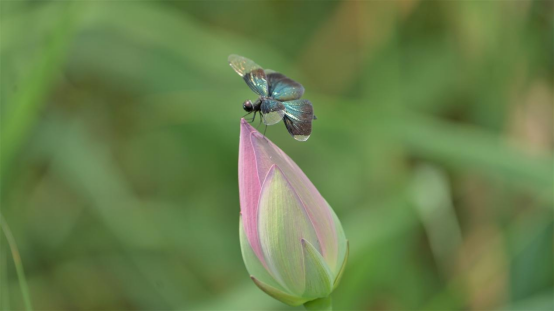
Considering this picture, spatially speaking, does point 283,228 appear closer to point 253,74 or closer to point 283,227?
point 283,227

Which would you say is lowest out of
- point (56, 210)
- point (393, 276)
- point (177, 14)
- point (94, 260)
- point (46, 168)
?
point (393, 276)

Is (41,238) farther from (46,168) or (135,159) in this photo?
(135,159)

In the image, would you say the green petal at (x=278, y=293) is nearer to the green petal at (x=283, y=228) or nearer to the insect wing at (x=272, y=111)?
the green petal at (x=283, y=228)

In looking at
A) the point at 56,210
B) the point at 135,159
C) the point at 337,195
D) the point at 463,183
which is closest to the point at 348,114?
the point at 337,195

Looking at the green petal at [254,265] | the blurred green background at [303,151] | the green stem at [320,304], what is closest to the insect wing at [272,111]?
the green petal at [254,265]

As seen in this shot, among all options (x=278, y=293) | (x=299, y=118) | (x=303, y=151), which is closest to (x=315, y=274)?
(x=278, y=293)

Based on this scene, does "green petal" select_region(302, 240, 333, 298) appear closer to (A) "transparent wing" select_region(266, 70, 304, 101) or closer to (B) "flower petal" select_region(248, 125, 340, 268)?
(B) "flower petal" select_region(248, 125, 340, 268)

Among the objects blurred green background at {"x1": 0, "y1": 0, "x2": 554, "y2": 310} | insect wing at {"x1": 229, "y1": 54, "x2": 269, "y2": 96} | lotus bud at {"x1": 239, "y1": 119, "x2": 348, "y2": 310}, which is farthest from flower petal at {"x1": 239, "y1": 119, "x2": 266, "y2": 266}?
blurred green background at {"x1": 0, "y1": 0, "x2": 554, "y2": 310}
